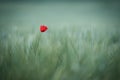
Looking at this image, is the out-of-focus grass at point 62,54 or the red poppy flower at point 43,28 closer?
the out-of-focus grass at point 62,54

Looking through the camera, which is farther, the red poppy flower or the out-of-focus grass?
the red poppy flower

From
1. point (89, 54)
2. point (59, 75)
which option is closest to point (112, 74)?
point (89, 54)

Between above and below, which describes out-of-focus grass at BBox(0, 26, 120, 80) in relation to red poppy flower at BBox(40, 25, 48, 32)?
below

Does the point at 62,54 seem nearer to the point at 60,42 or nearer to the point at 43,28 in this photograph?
the point at 60,42

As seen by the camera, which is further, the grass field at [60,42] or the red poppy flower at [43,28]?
the red poppy flower at [43,28]

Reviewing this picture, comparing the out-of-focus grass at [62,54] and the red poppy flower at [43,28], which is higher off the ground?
the red poppy flower at [43,28]
